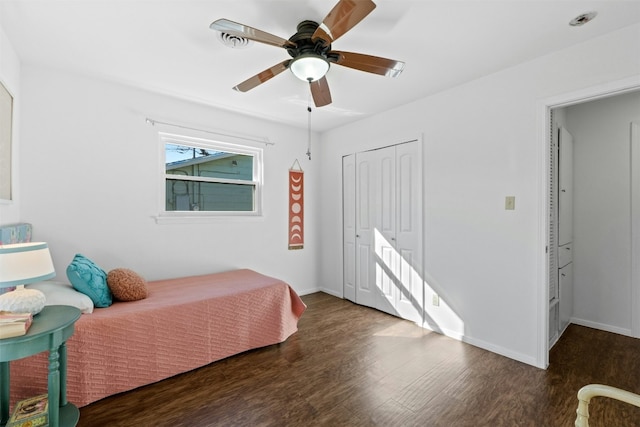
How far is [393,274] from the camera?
3525mm

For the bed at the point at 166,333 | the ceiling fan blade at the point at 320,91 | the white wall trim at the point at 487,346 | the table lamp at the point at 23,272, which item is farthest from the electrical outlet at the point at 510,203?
the table lamp at the point at 23,272

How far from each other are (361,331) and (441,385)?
1057mm

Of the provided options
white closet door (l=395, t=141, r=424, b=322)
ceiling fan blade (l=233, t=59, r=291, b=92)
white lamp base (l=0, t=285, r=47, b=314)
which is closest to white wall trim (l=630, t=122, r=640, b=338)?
white closet door (l=395, t=141, r=424, b=322)

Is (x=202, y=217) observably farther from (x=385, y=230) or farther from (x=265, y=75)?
(x=385, y=230)

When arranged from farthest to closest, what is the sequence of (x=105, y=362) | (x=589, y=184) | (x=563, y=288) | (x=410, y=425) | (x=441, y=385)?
1. (x=589, y=184)
2. (x=563, y=288)
3. (x=441, y=385)
4. (x=105, y=362)
5. (x=410, y=425)

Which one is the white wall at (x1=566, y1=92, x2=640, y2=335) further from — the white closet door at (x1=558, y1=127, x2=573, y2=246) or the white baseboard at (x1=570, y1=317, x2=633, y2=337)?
the white closet door at (x1=558, y1=127, x2=573, y2=246)

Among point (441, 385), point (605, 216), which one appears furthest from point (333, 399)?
point (605, 216)

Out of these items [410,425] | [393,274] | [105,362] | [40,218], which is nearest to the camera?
[410,425]

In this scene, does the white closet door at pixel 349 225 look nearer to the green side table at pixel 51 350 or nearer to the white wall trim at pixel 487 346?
the white wall trim at pixel 487 346

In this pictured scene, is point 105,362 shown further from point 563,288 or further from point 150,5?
point 563,288

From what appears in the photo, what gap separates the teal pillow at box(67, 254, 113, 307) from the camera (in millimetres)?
2100

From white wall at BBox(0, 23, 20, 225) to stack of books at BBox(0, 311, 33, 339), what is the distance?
0.94 meters

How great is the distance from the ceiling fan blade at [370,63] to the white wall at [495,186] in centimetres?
121

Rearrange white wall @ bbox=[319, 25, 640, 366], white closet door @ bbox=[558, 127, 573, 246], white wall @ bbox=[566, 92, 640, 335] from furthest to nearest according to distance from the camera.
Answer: white wall @ bbox=[566, 92, 640, 335] < white closet door @ bbox=[558, 127, 573, 246] < white wall @ bbox=[319, 25, 640, 366]
